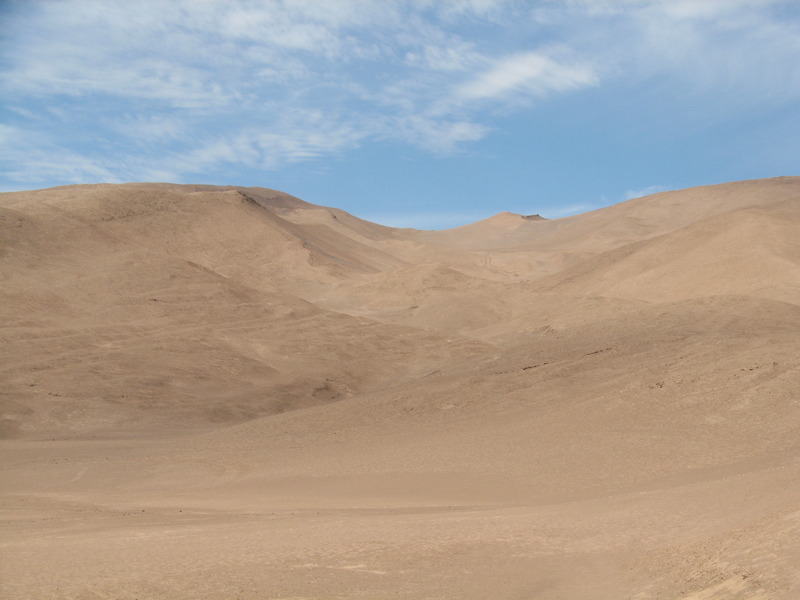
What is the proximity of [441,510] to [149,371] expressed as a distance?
18.0 metres

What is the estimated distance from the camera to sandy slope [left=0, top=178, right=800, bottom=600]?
8.71 metres

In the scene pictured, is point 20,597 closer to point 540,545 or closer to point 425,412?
point 540,545

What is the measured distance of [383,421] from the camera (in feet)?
68.3

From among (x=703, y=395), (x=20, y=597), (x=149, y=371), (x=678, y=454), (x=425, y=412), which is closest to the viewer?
(x=20, y=597)

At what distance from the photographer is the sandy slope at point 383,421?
28.6 feet

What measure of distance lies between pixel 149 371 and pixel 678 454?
1878 cm

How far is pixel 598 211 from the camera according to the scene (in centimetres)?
9894

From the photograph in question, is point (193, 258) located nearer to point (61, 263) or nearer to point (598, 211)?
point (61, 263)

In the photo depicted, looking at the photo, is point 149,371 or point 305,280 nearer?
point 149,371

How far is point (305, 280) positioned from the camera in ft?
162

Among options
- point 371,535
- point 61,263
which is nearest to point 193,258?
point 61,263

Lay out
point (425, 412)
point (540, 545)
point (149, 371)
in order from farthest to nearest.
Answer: point (149, 371) < point (425, 412) < point (540, 545)

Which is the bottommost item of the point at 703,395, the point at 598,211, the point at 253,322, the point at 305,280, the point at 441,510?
the point at 441,510

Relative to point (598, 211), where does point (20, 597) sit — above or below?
below
